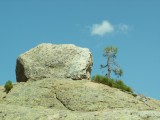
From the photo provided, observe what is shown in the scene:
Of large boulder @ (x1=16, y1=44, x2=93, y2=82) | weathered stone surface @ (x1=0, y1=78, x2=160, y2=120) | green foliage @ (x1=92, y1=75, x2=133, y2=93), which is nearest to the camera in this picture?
weathered stone surface @ (x1=0, y1=78, x2=160, y2=120)

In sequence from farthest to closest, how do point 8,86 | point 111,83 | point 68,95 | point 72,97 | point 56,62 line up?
point 56,62 → point 111,83 → point 8,86 → point 68,95 → point 72,97

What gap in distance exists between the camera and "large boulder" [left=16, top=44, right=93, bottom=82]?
3275 cm

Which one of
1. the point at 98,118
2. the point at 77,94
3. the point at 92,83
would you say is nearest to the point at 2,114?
the point at 98,118

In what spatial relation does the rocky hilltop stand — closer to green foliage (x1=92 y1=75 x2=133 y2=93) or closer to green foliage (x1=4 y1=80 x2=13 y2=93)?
green foliage (x1=4 y1=80 x2=13 y2=93)

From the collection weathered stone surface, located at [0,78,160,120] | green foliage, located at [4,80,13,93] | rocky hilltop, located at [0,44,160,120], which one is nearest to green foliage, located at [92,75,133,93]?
rocky hilltop, located at [0,44,160,120]

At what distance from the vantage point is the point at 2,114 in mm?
21625

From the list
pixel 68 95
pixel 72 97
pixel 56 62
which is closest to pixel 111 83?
pixel 56 62

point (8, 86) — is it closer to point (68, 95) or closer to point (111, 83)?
point (68, 95)

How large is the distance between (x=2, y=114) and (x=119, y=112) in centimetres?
631

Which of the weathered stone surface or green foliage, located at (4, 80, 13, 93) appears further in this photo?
green foliage, located at (4, 80, 13, 93)

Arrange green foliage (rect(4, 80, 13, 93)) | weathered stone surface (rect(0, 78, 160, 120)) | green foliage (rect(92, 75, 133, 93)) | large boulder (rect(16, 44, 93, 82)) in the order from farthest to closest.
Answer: large boulder (rect(16, 44, 93, 82))
green foliage (rect(92, 75, 133, 93))
green foliage (rect(4, 80, 13, 93))
weathered stone surface (rect(0, 78, 160, 120))

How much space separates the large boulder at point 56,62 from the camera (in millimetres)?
32750

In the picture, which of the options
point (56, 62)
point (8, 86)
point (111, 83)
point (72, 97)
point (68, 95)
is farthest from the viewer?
point (56, 62)

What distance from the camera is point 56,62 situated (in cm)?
3325
